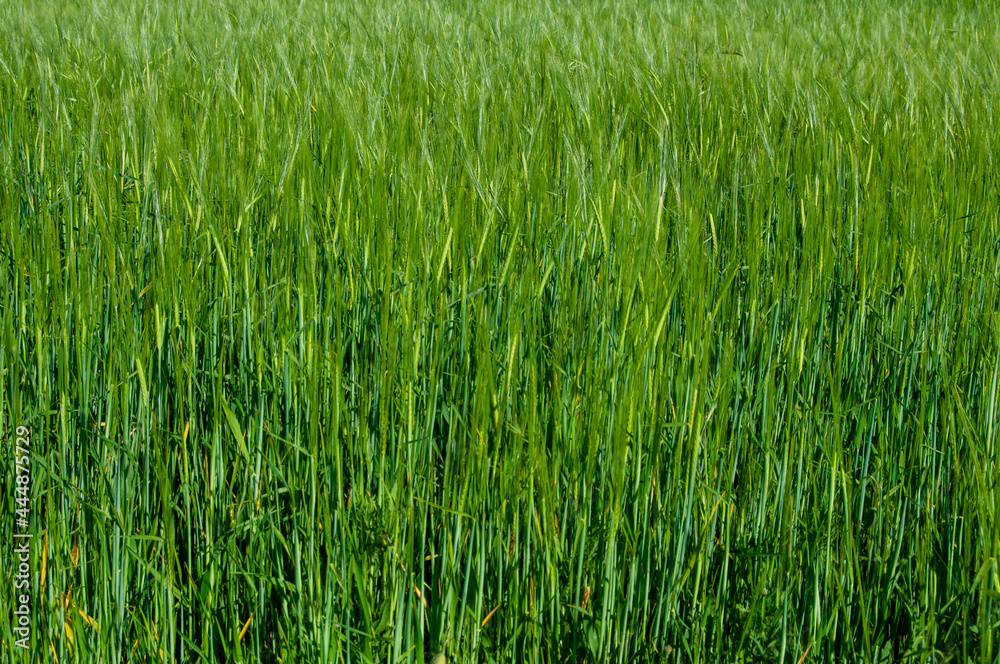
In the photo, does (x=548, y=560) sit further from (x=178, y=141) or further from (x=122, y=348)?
(x=178, y=141)

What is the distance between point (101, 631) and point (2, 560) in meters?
0.13

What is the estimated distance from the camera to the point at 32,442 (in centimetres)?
89

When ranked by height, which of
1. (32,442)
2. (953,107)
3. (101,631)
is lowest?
(101,631)

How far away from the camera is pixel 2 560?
836 millimetres

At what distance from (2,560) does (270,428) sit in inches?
11.0

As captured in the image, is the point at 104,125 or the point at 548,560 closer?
the point at 548,560

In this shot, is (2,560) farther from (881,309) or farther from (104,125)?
(881,309)

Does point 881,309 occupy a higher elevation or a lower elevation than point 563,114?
lower

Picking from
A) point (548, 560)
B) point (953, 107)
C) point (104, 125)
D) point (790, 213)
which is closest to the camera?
point (548, 560)

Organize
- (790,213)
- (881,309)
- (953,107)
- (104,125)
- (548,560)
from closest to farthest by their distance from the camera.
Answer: (548,560), (881,309), (790,213), (104,125), (953,107)

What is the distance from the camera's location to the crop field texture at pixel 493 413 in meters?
0.82

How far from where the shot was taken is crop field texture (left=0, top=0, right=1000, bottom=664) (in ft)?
2.68

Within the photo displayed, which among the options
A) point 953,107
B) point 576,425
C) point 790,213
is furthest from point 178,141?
point 953,107

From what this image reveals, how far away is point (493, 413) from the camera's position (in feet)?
2.93
